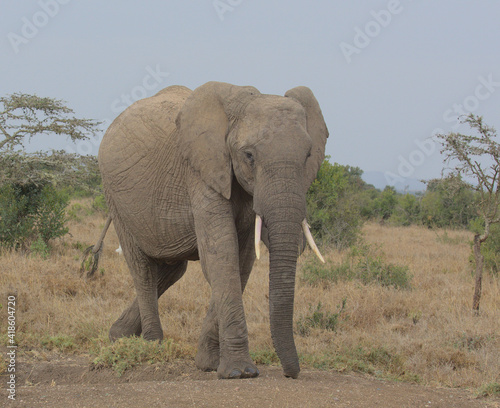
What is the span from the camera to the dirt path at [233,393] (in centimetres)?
388

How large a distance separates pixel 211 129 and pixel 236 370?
1784mm

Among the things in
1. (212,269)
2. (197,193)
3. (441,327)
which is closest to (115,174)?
(197,193)

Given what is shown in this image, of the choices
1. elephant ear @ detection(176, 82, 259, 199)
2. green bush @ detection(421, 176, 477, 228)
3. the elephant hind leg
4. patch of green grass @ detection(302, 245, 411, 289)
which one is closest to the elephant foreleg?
elephant ear @ detection(176, 82, 259, 199)

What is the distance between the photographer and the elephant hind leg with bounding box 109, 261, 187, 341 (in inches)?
246

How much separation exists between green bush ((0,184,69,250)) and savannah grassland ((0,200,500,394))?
1156 mm

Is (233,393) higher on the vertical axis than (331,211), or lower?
lower

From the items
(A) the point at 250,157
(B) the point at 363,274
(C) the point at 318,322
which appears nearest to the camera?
(A) the point at 250,157

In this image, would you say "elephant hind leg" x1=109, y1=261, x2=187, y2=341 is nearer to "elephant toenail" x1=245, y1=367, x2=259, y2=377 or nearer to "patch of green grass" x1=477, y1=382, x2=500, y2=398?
"elephant toenail" x1=245, y1=367, x2=259, y2=377

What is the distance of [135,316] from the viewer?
20.7ft

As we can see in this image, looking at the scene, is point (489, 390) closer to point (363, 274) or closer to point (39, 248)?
point (363, 274)

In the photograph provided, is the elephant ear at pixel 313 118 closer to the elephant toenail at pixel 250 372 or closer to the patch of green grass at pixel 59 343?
the elephant toenail at pixel 250 372

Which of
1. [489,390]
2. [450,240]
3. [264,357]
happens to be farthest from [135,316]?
[450,240]

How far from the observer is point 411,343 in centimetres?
591

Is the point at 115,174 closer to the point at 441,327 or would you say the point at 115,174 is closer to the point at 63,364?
the point at 63,364
